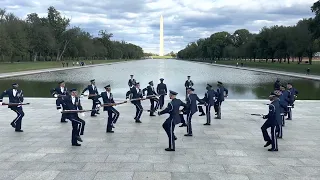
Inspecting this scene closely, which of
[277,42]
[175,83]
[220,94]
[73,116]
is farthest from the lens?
[277,42]

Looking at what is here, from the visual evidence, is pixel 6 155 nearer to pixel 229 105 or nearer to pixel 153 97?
pixel 153 97

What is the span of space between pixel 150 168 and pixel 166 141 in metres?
2.83

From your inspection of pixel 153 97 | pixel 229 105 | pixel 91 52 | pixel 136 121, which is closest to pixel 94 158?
pixel 136 121

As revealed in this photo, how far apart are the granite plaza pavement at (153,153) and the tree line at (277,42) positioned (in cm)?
4790

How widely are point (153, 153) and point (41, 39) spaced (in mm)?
97380

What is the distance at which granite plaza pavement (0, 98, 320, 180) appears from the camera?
788cm

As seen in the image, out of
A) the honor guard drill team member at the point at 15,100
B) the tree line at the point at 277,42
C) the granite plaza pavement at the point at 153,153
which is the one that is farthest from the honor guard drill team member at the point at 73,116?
the tree line at the point at 277,42

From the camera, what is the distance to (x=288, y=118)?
15.2 m

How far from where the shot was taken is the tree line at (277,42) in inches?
2698

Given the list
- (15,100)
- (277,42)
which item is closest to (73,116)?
(15,100)

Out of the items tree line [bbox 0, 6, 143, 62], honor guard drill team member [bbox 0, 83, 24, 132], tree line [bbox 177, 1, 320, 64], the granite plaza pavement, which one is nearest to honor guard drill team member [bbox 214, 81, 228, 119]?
the granite plaza pavement

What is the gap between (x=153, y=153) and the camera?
9.55 m

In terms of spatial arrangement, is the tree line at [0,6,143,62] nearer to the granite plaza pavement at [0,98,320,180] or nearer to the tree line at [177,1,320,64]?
the tree line at [177,1,320,64]

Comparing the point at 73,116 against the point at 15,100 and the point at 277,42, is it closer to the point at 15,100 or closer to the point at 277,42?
the point at 15,100
